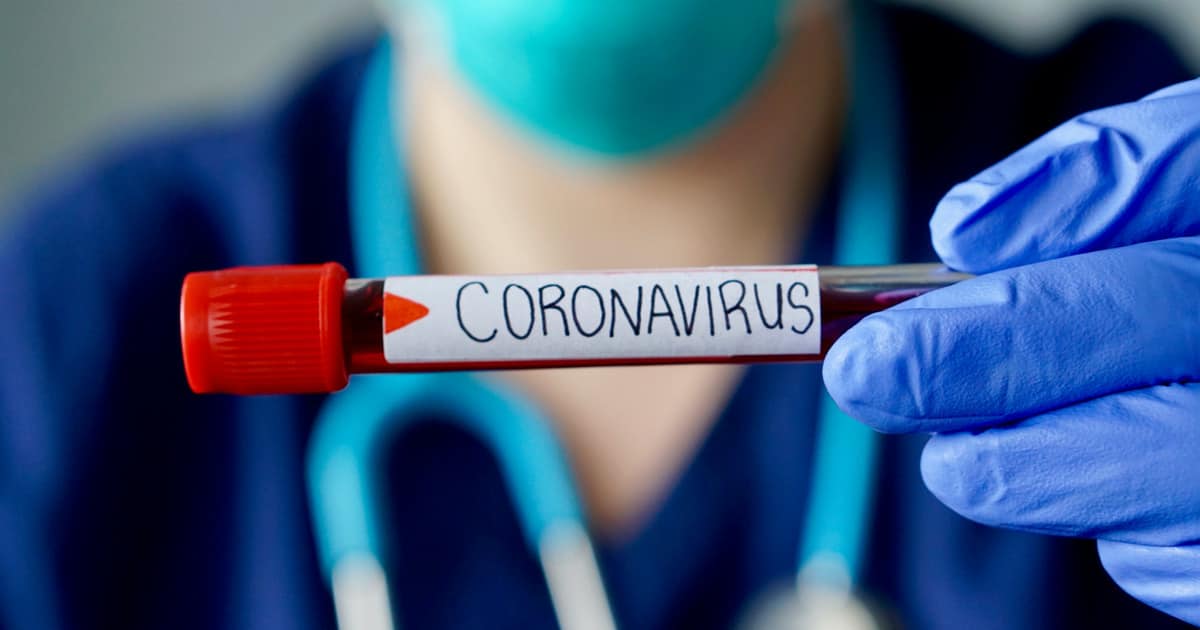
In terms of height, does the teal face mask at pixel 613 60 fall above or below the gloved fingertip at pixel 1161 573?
above

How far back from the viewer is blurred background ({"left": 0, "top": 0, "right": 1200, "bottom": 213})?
1117 millimetres

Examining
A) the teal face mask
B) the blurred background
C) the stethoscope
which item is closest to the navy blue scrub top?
the stethoscope

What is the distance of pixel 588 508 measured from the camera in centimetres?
71

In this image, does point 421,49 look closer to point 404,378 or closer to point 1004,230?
point 404,378

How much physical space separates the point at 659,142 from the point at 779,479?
226 millimetres

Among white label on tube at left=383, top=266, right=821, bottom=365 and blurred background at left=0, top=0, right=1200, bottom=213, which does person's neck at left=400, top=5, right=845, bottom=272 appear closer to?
white label on tube at left=383, top=266, right=821, bottom=365

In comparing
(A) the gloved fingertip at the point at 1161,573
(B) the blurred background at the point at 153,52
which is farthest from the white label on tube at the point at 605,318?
(B) the blurred background at the point at 153,52

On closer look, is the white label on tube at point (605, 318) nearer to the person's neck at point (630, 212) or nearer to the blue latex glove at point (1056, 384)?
the blue latex glove at point (1056, 384)

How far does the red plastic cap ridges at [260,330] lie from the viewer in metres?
0.44

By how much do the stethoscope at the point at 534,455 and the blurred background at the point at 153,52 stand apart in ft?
1.50

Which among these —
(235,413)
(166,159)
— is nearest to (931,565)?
(235,413)

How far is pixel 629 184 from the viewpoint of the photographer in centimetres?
70

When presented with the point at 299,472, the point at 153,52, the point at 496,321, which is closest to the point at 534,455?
the point at 299,472

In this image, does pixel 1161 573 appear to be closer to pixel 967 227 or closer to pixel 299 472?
pixel 967 227
